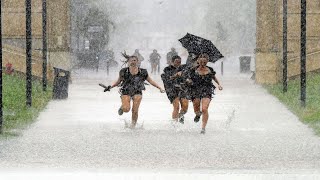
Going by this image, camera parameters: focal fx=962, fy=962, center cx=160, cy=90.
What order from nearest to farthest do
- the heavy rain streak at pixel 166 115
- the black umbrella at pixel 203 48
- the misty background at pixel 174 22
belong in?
the heavy rain streak at pixel 166 115
the black umbrella at pixel 203 48
the misty background at pixel 174 22

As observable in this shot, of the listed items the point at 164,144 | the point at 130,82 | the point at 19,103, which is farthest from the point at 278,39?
the point at 164,144

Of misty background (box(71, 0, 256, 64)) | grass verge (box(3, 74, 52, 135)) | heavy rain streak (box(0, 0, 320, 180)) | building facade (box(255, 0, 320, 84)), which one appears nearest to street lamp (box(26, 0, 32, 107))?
heavy rain streak (box(0, 0, 320, 180))

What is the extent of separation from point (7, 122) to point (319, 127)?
6.34 m

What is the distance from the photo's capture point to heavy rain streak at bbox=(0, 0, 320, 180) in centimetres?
1334

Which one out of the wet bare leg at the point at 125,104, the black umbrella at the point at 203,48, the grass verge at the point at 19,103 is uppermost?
the black umbrella at the point at 203,48

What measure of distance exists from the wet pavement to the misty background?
3131 centimetres

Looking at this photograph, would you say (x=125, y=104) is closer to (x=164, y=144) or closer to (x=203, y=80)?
(x=203, y=80)

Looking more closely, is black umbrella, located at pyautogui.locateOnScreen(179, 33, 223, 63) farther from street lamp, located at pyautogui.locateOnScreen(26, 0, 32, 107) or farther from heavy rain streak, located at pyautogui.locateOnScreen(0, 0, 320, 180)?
street lamp, located at pyautogui.locateOnScreen(26, 0, 32, 107)

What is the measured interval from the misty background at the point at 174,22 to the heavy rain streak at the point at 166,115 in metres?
17.2

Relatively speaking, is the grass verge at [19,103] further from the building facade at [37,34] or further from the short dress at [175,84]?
the short dress at [175,84]

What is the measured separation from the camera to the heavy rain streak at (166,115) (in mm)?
13344

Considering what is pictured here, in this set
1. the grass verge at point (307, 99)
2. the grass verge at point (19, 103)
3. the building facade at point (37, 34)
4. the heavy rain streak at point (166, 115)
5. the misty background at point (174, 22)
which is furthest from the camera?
the misty background at point (174, 22)

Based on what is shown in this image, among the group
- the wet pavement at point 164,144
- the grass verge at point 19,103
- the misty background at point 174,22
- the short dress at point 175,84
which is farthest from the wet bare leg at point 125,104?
the misty background at point 174,22

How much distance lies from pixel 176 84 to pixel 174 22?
138 m
